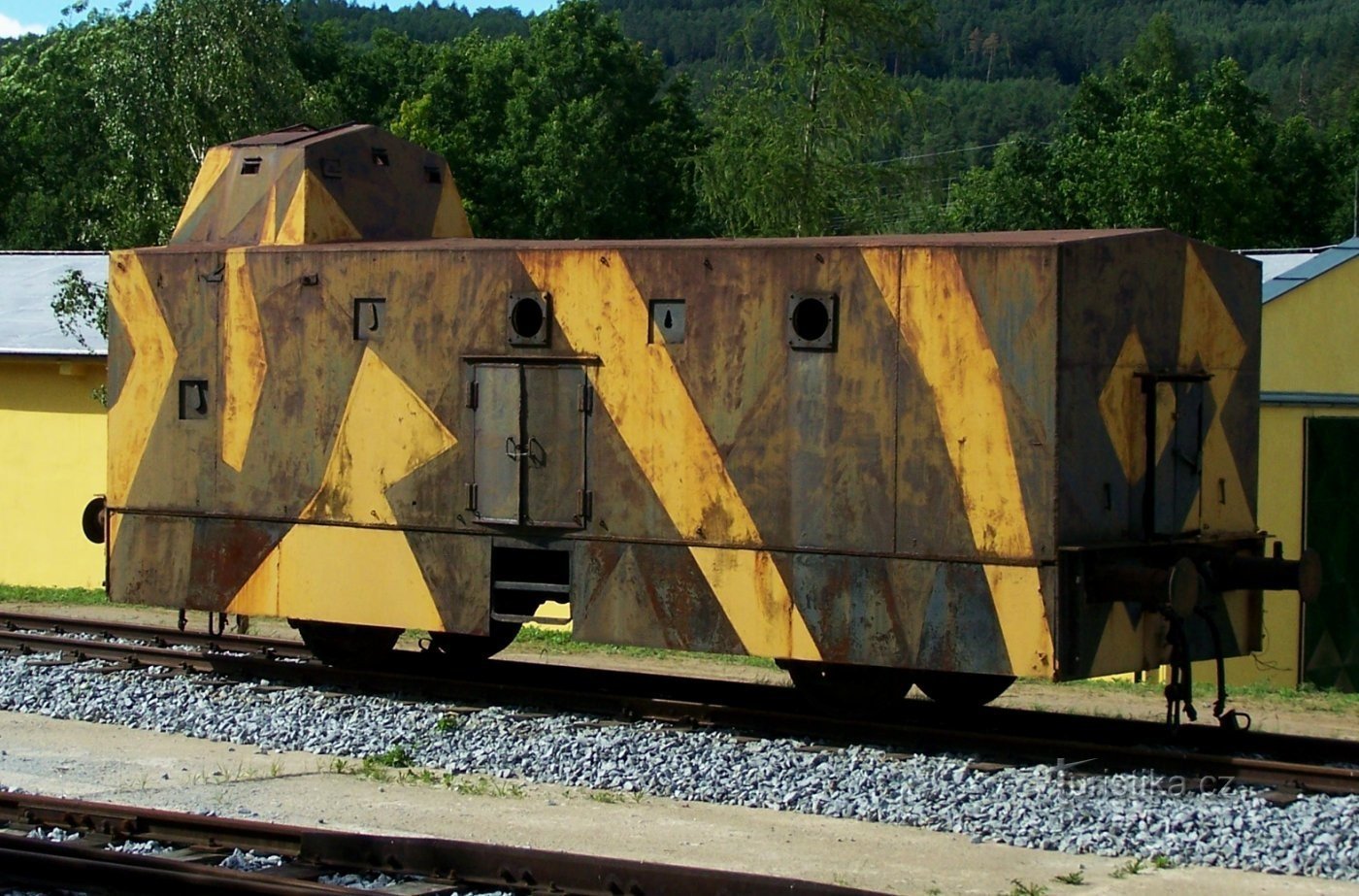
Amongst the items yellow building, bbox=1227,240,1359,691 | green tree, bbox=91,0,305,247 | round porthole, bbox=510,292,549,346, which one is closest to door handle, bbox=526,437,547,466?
round porthole, bbox=510,292,549,346

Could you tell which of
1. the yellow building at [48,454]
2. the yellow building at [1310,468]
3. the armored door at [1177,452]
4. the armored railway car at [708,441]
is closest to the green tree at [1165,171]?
the yellow building at [1310,468]

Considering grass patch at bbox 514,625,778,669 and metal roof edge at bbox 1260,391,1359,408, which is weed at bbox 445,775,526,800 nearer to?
grass patch at bbox 514,625,778,669

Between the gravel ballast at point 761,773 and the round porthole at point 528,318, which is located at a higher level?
the round porthole at point 528,318

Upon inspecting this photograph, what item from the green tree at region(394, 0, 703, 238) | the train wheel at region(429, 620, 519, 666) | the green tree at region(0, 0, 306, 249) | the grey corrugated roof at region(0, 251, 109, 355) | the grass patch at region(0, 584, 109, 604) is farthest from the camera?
the green tree at region(394, 0, 703, 238)

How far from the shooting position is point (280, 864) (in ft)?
→ 24.4

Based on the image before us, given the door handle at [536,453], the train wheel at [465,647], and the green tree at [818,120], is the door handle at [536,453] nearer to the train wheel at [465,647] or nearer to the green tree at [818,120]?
the train wheel at [465,647]

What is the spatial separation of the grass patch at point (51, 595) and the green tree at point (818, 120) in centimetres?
1028

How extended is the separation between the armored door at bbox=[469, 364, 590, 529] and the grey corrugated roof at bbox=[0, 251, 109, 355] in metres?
11.7

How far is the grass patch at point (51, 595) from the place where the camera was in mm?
20188

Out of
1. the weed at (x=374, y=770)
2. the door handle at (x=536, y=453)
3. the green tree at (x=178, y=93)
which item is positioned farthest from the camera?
the green tree at (x=178, y=93)

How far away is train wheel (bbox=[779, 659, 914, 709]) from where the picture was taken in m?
10.6

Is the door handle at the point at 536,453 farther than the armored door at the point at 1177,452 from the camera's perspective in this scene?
Yes

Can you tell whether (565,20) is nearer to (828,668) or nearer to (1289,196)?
(1289,196)

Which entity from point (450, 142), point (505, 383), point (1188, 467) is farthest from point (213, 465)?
point (450, 142)
